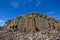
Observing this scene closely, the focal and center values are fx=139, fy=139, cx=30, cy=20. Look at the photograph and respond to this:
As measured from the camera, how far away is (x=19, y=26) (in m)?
32.7

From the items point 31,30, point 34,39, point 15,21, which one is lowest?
point 34,39

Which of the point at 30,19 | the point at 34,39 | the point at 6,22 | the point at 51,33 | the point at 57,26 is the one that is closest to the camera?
the point at 34,39

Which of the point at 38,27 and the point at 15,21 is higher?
the point at 15,21

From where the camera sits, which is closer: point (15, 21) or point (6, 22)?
point (15, 21)

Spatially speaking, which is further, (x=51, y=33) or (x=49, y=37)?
(x=51, y=33)

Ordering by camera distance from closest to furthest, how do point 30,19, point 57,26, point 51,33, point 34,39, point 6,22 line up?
point 34,39 → point 51,33 → point 57,26 → point 30,19 → point 6,22

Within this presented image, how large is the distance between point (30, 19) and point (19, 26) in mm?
3093

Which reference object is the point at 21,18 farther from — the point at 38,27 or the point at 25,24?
the point at 38,27

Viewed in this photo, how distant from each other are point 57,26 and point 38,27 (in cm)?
413

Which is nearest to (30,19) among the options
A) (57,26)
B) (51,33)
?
(57,26)

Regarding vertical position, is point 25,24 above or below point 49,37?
above

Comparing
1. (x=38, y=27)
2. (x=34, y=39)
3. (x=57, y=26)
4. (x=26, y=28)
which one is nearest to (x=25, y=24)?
(x=26, y=28)

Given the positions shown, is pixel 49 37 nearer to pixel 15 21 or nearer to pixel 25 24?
pixel 25 24

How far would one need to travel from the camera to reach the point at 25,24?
1261 inches
